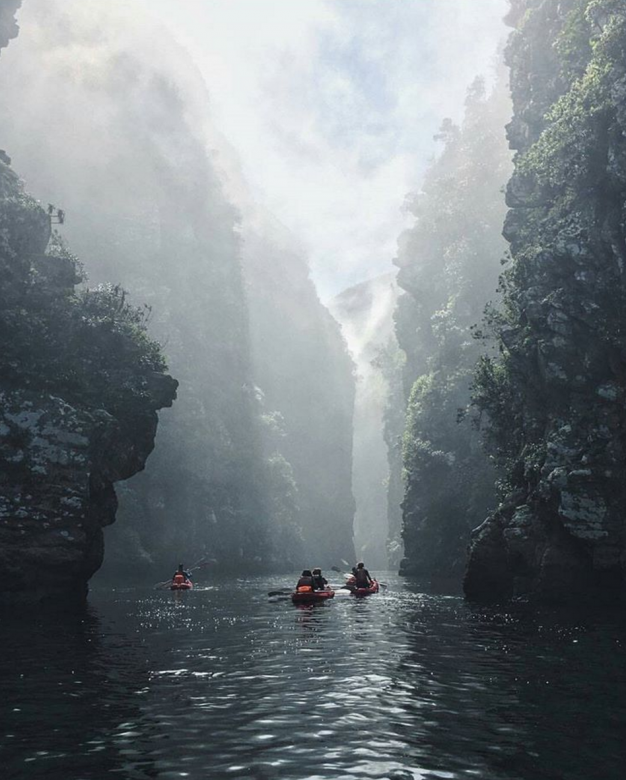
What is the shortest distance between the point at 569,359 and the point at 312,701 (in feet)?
76.0

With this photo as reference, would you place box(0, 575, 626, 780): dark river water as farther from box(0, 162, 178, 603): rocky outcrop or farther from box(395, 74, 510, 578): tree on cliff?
box(395, 74, 510, 578): tree on cliff

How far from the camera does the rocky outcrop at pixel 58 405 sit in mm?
27125

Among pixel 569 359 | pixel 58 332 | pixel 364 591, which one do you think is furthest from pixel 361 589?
pixel 58 332

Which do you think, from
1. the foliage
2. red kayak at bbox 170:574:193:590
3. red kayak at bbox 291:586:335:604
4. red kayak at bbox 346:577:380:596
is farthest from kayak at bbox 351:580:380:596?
the foliage

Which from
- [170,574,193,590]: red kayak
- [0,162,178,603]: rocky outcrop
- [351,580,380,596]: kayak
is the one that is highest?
[0,162,178,603]: rocky outcrop

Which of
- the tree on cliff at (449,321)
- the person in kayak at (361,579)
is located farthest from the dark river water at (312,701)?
the tree on cliff at (449,321)

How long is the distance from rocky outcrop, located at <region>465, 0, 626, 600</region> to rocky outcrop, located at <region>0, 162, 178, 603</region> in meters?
18.5

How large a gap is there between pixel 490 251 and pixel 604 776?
229 feet

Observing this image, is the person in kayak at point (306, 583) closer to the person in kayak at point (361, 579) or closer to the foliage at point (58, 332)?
the person in kayak at point (361, 579)

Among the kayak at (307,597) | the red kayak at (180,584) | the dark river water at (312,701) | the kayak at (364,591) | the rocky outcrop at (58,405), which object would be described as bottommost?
the dark river water at (312,701)

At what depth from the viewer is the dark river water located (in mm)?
8375

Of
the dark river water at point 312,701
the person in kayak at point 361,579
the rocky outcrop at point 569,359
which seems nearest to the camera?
the dark river water at point 312,701

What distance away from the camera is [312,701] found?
11.5 metres

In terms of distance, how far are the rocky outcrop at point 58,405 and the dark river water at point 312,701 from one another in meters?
6.02
